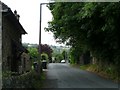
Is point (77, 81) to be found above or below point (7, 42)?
below

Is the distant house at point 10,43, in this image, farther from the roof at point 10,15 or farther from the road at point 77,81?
the road at point 77,81

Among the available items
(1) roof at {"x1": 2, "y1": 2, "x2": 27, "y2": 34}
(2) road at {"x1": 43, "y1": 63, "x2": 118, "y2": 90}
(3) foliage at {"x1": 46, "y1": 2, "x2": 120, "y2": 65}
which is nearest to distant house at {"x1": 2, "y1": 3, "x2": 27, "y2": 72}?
(1) roof at {"x1": 2, "y1": 2, "x2": 27, "y2": 34}

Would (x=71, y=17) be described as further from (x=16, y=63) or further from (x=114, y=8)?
(x=16, y=63)

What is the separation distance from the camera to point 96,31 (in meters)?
30.8

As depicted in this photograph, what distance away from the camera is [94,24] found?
30.6 metres

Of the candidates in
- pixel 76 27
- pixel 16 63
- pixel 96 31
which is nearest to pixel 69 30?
pixel 76 27

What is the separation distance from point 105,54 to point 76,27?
363 centimetres

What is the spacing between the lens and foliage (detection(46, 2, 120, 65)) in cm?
2584

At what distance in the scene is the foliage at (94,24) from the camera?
2584 cm

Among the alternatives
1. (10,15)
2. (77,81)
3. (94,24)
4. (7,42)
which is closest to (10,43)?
(7,42)

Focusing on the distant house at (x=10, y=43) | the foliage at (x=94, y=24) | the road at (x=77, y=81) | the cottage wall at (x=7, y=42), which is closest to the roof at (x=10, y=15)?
the distant house at (x=10, y=43)

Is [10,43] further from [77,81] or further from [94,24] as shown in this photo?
[94,24]

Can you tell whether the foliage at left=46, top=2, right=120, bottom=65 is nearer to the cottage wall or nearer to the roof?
the roof

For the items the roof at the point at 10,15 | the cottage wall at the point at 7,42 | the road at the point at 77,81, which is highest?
the roof at the point at 10,15
